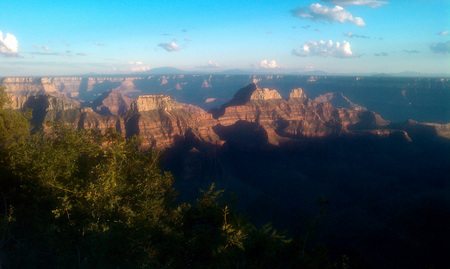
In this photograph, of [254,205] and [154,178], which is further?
[254,205]

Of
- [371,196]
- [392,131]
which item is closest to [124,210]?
[371,196]

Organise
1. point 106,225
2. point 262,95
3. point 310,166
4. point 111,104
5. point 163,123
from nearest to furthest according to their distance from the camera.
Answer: point 106,225 < point 310,166 < point 163,123 < point 262,95 < point 111,104

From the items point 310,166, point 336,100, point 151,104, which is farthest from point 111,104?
point 336,100

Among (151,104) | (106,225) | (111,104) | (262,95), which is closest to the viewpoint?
(106,225)

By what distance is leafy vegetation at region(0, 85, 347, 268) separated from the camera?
28.6 feet

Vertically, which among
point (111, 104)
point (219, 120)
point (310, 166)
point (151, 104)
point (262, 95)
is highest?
point (262, 95)

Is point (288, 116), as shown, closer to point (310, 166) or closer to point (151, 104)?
point (310, 166)

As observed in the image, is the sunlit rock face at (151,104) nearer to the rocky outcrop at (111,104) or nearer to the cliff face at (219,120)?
the cliff face at (219,120)

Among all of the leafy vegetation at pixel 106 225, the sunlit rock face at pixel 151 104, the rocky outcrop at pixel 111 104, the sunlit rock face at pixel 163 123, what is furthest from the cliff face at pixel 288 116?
the rocky outcrop at pixel 111 104

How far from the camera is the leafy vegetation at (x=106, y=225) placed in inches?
343

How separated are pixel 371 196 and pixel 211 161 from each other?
36726mm

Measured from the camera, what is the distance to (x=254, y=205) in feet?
136

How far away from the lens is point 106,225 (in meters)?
9.53

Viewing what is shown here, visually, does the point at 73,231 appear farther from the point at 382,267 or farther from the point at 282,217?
the point at 282,217
